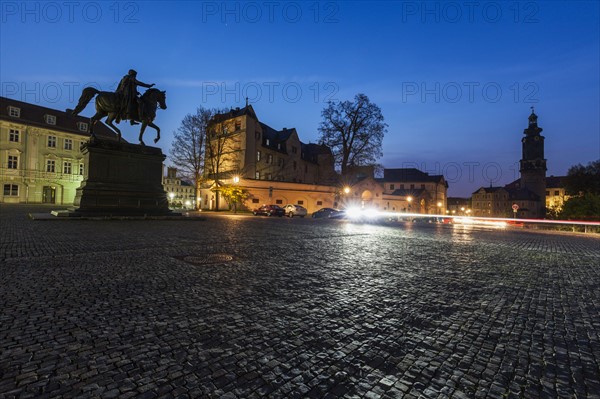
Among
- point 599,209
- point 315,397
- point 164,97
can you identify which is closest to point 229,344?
point 315,397

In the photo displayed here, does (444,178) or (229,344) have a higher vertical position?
(444,178)

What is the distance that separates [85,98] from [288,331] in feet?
64.7

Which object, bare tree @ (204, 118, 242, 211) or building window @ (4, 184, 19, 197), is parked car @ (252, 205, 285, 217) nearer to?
bare tree @ (204, 118, 242, 211)

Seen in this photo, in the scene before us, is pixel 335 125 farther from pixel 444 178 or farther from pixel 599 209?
pixel 444 178

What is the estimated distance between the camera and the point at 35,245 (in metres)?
8.27

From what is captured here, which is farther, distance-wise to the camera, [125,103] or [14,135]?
[14,135]

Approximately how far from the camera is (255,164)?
180 ft

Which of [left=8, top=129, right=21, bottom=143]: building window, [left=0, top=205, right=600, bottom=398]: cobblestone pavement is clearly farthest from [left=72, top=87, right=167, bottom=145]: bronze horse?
[left=8, top=129, right=21, bottom=143]: building window

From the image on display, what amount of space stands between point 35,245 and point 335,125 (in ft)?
141

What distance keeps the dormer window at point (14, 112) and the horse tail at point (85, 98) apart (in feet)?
146

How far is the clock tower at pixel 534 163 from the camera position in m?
102

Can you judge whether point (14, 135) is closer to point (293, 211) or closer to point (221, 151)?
point (221, 151)

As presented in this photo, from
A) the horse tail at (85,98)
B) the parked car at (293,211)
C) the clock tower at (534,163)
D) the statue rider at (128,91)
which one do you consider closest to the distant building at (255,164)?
the parked car at (293,211)

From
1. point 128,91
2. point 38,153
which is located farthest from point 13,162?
point 128,91
